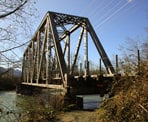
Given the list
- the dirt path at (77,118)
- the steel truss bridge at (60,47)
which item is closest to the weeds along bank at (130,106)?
the dirt path at (77,118)

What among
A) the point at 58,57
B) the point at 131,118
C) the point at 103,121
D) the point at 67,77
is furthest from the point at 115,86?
the point at 58,57

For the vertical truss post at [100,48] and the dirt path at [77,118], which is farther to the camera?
the vertical truss post at [100,48]

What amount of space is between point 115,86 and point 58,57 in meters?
13.0

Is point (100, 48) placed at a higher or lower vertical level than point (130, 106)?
higher

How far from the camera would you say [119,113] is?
752 cm

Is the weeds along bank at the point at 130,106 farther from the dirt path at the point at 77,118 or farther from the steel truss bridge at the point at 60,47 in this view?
the steel truss bridge at the point at 60,47

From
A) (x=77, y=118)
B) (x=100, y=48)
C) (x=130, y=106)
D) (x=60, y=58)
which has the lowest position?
(x=77, y=118)

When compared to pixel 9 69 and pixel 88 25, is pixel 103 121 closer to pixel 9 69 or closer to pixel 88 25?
pixel 9 69

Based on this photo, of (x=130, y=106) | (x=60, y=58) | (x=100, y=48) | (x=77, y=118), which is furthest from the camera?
(x=100, y=48)

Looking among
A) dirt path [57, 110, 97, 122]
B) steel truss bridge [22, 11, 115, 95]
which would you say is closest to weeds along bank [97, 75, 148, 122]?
dirt path [57, 110, 97, 122]

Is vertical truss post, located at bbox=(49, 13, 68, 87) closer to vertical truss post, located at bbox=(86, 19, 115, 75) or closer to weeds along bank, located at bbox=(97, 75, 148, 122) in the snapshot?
vertical truss post, located at bbox=(86, 19, 115, 75)

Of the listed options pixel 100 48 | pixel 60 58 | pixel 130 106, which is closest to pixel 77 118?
pixel 130 106

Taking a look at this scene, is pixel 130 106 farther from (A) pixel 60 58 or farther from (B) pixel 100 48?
(B) pixel 100 48

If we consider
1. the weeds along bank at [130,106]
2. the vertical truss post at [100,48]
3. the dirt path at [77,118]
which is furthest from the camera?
the vertical truss post at [100,48]
